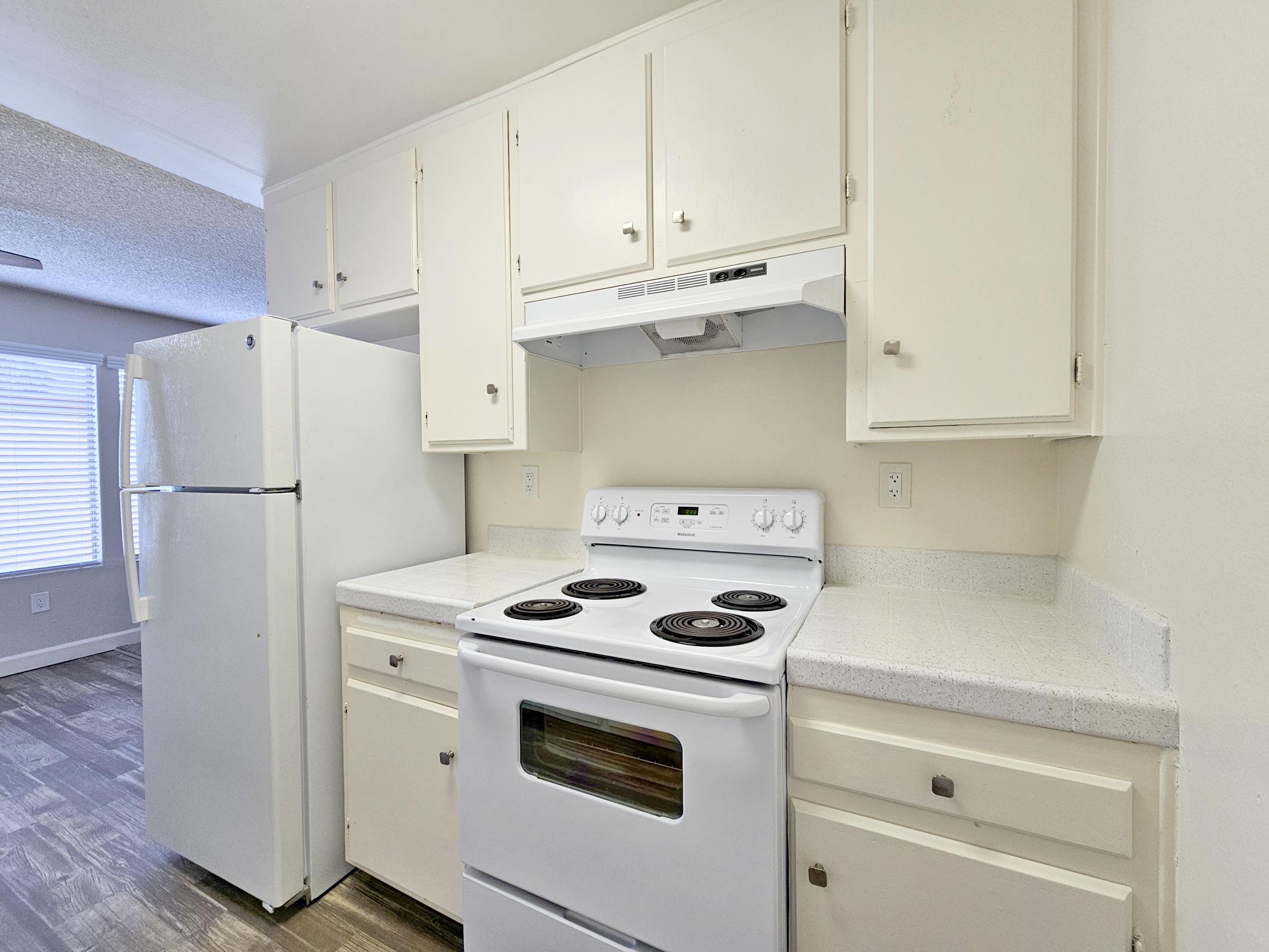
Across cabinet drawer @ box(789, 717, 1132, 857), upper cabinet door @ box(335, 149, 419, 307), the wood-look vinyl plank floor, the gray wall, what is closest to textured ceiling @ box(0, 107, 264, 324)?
the gray wall

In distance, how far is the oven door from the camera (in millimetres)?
1000

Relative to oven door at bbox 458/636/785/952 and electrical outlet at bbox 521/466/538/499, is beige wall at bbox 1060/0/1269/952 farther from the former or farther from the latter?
electrical outlet at bbox 521/466/538/499

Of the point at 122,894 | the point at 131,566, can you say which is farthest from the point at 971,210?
the point at 122,894

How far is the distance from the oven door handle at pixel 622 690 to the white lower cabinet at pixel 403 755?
0.28 metres

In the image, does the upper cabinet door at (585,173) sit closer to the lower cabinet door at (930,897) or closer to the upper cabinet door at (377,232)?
the upper cabinet door at (377,232)

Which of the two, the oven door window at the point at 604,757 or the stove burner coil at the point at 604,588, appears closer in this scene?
the oven door window at the point at 604,757

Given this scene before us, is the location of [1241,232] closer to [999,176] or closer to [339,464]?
[999,176]

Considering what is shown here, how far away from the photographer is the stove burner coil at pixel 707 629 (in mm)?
1085

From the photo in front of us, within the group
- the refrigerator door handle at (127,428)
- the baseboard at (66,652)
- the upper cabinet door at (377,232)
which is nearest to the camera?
the refrigerator door handle at (127,428)

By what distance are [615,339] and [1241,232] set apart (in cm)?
143

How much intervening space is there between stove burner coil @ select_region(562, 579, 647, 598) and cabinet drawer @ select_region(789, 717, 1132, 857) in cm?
58

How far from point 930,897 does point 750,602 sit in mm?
625

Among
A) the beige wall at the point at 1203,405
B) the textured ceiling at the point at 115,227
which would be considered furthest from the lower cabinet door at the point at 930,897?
the textured ceiling at the point at 115,227

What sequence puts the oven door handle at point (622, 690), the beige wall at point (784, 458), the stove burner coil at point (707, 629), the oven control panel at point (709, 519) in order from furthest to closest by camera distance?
the oven control panel at point (709, 519), the beige wall at point (784, 458), the stove burner coil at point (707, 629), the oven door handle at point (622, 690)
